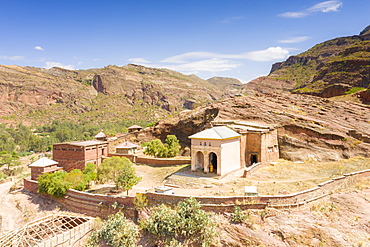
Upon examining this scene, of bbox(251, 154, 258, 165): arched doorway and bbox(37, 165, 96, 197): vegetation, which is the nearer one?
bbox(37, 165, 96, 197): vegetation

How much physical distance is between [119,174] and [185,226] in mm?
8486

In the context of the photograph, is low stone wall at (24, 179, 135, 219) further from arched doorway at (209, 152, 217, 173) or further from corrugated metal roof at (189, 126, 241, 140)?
arched doorway at (209, 152, 217, 173)

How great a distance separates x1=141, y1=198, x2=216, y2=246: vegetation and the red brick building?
695 inches

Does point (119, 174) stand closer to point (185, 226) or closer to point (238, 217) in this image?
point (185, 226)

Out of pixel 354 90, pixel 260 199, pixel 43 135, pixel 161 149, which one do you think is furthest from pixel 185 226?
pixel 43 135

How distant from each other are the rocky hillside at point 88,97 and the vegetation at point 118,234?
90.7 m

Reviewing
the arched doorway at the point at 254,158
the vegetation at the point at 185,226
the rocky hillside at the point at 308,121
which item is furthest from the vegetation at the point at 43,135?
the vegetation at the point at 185,226

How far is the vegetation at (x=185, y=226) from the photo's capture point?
15852 mm

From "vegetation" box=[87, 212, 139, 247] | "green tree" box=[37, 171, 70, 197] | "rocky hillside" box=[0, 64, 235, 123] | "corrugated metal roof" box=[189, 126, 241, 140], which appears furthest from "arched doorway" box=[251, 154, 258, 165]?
"rocky hillside" box=[0, 64, 235, 123]

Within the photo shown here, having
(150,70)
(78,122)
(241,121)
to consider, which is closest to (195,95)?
(150,70)

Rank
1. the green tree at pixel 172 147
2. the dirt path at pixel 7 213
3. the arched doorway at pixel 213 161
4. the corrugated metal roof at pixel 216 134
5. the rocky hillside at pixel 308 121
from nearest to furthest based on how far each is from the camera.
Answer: the dirt path at pixel 7 213 → the corrugated metal roof at pixel 216 134 → the arched doorway at pixel 213 161 → the rocky hillside at pixel 308 121 → the green tree at pixel 172 147

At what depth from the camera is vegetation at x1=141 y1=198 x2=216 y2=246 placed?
52.0ft

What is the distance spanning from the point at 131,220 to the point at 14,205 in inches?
566

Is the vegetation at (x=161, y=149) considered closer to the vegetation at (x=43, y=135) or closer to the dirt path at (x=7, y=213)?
the dirt path at (x=7, y=213)
